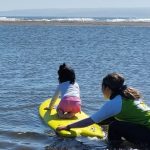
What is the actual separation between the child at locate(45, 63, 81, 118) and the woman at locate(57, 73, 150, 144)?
1635 millimetres

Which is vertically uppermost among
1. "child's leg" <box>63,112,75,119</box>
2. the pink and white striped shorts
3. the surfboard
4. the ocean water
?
the pink and white striped shorts

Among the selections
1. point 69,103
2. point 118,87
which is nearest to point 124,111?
point 118,87

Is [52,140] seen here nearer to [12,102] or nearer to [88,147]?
[88,147]

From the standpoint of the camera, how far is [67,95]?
948 centimetres

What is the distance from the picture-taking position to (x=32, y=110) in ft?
38.2

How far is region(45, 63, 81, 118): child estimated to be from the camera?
9453 mm

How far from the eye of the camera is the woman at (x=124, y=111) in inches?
299

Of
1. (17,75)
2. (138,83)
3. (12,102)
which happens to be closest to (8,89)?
(12,102)

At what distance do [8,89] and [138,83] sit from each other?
164 inches

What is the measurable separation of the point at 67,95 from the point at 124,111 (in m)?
2.03

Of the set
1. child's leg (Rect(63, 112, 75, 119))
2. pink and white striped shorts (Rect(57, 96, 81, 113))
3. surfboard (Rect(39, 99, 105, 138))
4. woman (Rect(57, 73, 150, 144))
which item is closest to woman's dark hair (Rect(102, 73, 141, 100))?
woman (Rect(57, 73, 150, 144))

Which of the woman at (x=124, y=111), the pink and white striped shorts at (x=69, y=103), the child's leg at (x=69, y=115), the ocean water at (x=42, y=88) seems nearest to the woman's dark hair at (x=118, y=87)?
the woman at (x=124, y=111)

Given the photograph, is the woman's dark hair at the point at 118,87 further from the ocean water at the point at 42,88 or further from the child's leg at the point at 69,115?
the child's leg at the point at 69,115

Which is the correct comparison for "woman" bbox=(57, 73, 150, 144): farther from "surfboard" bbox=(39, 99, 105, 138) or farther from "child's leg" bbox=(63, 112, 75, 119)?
"child's leg" bbox=(63, 112, 75, 119)
